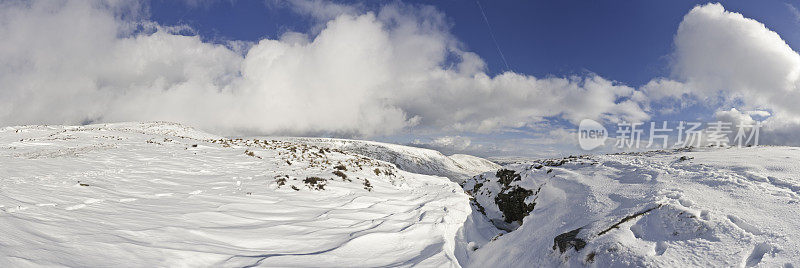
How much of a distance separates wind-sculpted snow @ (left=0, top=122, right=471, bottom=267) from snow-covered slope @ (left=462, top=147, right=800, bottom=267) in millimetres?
1870

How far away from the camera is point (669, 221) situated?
4.57 meters

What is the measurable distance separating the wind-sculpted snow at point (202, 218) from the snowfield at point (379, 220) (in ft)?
0.11

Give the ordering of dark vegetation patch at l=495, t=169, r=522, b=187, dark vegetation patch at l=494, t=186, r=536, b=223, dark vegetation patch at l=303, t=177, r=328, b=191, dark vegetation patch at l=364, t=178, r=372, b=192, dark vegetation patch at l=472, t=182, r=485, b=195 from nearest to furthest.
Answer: dark vegetation patch at l=303, t=177, r=328, b=191
dark vegetation patch at l=494, t=186, r=536, b=223
dark vegetation patch at l=364, t=178, r=372, b=192
dark vegetation patch at l=495, t=169, r=522, b=187
dark vegetation patch at l=472, t=182, r=485, b=195

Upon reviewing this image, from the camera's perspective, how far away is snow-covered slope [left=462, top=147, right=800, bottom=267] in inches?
148

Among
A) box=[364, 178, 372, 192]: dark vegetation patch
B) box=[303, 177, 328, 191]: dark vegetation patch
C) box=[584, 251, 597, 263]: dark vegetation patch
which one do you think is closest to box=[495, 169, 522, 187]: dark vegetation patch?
box=[364, 178, 372, 192]: dark vegetation patch

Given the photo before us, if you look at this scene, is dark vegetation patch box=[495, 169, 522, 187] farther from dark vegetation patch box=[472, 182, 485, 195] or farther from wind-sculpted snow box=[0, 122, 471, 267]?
wind-sculpted snow box=[0, 122, 471, 267]

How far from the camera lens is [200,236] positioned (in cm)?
462

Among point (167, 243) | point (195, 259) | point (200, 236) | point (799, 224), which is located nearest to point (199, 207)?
point (200, 236)

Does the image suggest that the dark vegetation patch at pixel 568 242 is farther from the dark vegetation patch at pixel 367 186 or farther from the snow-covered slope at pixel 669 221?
the dark vegetation patch at pixel 367 186

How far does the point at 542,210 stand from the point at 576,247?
4.43 m

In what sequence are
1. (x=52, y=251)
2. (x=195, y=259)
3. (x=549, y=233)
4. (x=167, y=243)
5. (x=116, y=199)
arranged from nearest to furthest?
1. (x=52, y=251)
2. (x=195, y=259)
3. (x=167, y=243)
4. (x=549, y=233)
5. (x=116, y=199)

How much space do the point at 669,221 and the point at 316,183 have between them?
10.4m

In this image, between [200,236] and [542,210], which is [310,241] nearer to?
[200,236]

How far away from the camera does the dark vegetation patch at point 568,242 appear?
4453 mm
